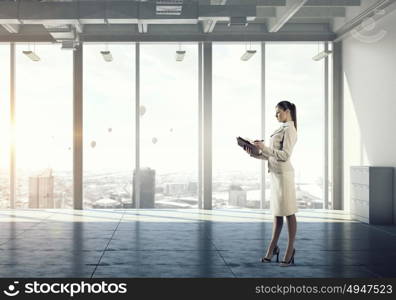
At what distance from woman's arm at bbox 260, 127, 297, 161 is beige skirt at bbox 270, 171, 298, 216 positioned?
20 centimetres

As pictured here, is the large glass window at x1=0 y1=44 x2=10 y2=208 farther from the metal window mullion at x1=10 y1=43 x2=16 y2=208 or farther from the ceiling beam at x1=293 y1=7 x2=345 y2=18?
the ceiling beam at x1=293 y1=7 x2=345 y2=18

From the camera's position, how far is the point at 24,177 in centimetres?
1202

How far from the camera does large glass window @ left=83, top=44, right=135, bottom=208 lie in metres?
12.0

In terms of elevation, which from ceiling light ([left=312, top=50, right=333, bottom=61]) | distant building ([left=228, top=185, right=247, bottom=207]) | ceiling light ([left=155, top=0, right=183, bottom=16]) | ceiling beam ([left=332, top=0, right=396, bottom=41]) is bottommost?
distant building ([left=228, top=185, right=247, bottom=207])

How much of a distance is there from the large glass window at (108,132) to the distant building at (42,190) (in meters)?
0.80

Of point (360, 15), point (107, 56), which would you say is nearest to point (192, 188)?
point (107, 56)

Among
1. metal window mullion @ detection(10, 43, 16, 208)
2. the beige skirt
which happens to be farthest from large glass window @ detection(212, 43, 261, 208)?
the beige skirt

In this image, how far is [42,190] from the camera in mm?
12055

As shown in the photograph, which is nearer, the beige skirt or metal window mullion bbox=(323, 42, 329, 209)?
the beige skirt

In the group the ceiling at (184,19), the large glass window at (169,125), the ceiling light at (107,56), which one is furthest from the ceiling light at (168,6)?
the large glass window at (169,125)

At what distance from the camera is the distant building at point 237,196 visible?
12.0 metres

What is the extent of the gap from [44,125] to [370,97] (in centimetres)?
742

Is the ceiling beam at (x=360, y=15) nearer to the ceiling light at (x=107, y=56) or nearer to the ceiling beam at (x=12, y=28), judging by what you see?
the ceiling light at (x=107, y=56)

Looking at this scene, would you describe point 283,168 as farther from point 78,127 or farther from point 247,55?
point 78,127
